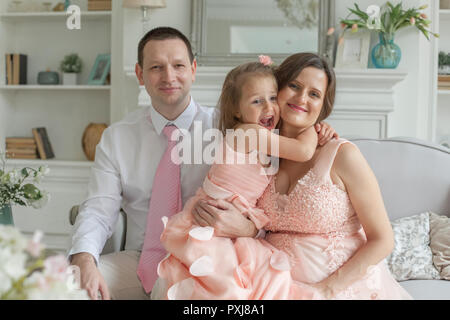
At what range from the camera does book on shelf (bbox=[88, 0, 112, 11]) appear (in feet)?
11.7

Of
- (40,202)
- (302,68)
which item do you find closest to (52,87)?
(40,202)

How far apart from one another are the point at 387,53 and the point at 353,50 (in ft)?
0.68

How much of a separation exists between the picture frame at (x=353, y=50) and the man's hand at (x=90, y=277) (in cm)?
213

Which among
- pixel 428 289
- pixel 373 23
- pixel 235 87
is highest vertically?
pixel 373 23

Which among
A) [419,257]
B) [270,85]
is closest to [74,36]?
[270,85]

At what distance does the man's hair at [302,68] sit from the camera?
57.9 inches

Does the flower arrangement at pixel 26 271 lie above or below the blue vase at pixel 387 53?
below

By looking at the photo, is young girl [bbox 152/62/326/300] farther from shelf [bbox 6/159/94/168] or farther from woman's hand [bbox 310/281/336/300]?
shelf [bbox 6/159/94/168]

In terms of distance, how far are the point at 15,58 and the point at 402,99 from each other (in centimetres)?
285

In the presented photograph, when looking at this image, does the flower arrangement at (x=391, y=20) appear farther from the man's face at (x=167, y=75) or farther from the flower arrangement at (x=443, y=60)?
the man's face at (x=167, y=75)

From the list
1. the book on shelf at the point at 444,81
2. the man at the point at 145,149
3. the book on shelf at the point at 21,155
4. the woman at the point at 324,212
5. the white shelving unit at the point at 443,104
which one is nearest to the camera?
the woman at the point at 324,212

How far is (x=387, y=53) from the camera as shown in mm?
3008

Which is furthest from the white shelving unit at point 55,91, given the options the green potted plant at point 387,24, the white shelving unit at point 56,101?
the green potted plant at point 387,24

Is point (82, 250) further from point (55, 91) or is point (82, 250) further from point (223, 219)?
point (55, 91)
